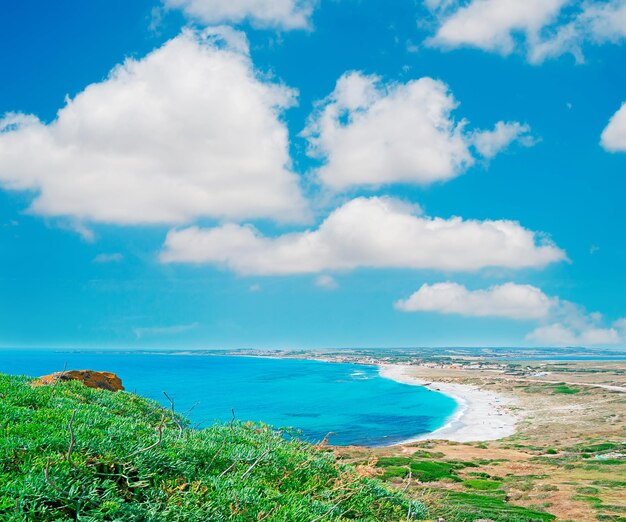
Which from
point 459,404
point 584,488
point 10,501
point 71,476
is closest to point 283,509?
point 71,476

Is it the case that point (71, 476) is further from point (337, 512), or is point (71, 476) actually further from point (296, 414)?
point (296, 414)

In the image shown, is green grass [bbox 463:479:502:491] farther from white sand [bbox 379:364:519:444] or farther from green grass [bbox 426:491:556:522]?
white sand [bbox 379:364:519:444]

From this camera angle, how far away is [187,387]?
128 m

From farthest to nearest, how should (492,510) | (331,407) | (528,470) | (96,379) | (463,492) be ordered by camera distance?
1. (331,407)
2. (528,470)
3. (463,492)
4. (492,510)
5. (96,379)

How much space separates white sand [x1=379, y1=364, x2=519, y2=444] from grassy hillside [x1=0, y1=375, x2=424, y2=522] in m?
59.8

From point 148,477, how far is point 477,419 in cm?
8641

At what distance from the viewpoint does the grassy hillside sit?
4.91 meters

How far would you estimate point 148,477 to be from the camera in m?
6.06

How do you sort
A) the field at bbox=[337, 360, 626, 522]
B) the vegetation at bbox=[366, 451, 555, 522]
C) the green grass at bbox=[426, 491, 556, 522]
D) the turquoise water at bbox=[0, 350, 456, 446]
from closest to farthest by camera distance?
the vegetation at bbox=[366, 451, 555, 522], the green grass at bbox=[426, 491, 556, 522], the field at bbox=[337, 360, 626, 522], the turquoise water at bbox=[0, 350, 456, 446]

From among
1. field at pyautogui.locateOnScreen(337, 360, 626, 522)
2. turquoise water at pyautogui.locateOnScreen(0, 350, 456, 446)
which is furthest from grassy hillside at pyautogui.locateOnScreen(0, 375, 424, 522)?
turquoise water at pyautogui.locateOnScreen(0, 350, 456, 446)

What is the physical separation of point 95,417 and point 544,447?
6064 centimetres

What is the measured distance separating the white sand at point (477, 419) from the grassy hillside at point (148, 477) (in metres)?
59.8

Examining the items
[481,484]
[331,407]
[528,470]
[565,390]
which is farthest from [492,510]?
[565,390]

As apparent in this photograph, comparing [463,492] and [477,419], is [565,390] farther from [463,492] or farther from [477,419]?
[463,492]
